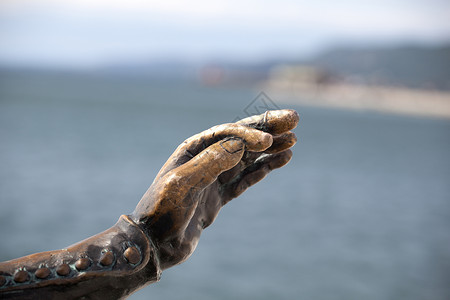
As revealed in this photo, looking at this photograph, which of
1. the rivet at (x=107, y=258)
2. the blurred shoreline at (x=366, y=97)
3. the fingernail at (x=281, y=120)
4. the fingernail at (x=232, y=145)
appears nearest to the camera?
the rivet at (x=107, y=258)

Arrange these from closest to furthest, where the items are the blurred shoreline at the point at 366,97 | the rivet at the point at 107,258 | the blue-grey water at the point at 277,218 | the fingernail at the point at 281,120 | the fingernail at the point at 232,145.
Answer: the rivet at the point at 107,258 < the fingernail at the point at 232,145 < the fingernail at the point at 281,120 < the blue-grey water at the point at 277,218 < the blurred shoreline at the point at 366,97

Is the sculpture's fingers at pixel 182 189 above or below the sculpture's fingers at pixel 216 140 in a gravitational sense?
below

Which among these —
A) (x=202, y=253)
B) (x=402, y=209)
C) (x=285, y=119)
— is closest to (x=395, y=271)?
(x=202, y=253)

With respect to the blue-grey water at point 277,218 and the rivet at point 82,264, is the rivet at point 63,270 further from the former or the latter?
the blue-grey water at point 277,218

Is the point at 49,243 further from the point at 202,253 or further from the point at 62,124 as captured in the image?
the point at 62,124

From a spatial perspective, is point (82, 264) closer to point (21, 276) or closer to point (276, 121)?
point (21, 276)

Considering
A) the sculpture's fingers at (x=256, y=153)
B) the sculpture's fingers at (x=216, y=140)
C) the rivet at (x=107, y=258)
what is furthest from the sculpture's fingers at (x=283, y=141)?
the rivet at (x=107, y=258)

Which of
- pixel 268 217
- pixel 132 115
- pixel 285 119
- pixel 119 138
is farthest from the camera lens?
pixel 132 115
